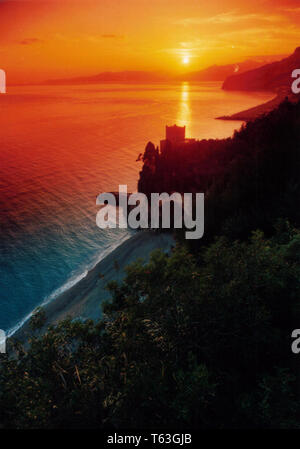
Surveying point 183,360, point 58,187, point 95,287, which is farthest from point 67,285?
point 58,187

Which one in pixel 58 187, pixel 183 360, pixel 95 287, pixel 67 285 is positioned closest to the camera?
pixel 183 360

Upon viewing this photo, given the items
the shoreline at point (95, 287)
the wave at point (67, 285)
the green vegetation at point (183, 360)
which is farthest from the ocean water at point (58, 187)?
the green vegetation at point (183, 360)

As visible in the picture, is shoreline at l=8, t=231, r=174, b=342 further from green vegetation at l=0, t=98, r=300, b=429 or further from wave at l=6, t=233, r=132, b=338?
green vegetation at l=0, t=98, r=300, b=429

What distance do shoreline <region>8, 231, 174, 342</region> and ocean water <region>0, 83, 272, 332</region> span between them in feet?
5.67

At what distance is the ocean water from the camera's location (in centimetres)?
2851

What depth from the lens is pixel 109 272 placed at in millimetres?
26844

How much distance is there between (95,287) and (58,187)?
30291 millimetres

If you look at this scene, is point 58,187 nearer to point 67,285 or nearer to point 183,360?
point 67,285

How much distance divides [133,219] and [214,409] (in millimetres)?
35174

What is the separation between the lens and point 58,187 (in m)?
50.9

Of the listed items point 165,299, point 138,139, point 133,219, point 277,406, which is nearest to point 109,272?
point 133,219

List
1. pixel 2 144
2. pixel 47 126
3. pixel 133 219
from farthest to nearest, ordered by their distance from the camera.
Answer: pixel 47 126 < pixel 2 144 < pixel 133 219

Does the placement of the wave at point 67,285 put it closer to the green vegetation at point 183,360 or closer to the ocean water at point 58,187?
the ocean water at point 58,187

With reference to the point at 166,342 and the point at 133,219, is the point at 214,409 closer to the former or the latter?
the point at 166,342
